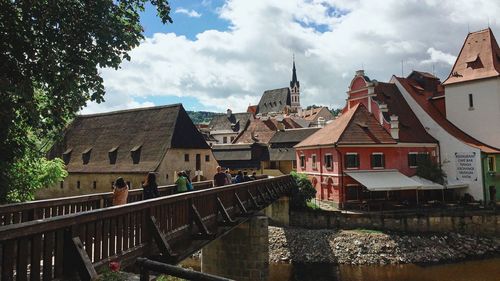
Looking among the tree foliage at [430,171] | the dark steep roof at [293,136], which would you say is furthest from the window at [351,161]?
the dark steep roof at [293,136]

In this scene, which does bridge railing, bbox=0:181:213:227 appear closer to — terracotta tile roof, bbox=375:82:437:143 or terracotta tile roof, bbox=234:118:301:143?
terracotta tile roof, bbox=375:82:437:143

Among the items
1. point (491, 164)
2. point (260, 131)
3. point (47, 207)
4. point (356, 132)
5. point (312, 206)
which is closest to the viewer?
point (47, 207)

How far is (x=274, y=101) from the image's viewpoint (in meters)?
109

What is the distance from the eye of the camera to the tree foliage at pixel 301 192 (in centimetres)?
2992

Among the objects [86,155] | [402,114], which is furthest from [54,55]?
[402,114]

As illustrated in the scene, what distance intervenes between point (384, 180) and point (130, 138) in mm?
21402

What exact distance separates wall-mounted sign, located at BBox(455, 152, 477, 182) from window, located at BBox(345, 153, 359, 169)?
370 inches

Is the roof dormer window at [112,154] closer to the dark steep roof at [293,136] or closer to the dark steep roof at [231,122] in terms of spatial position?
the dark steep roof at [293,136]

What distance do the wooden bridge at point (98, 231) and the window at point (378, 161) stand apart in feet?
68.9

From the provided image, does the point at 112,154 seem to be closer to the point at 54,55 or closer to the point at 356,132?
the point at 356,132

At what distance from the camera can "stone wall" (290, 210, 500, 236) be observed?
28000mm

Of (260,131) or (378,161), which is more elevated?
(260,131)

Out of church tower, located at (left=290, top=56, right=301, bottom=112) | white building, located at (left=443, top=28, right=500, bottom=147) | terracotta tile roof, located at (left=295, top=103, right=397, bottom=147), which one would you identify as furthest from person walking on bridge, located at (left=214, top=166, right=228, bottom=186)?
church tower, located at (left=290, top=56, right=301, bottom=112)

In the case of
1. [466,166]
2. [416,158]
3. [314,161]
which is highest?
[416,158]
